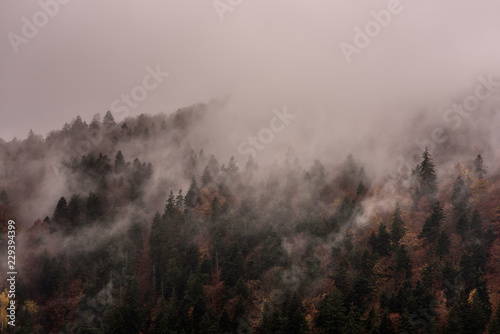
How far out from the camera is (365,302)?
10456 cm

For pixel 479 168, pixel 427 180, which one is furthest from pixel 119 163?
pixel 479 168

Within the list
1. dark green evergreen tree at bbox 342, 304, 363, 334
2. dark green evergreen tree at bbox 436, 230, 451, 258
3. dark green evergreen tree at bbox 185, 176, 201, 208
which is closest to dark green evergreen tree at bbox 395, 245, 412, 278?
dark green evergreen tree at bbox 436, 230, 451, 258

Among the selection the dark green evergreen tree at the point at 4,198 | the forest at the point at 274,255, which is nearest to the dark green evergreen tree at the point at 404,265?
the forest at the point at 274,255

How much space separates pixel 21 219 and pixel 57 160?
40595 millimetres

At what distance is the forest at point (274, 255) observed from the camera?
102 meters

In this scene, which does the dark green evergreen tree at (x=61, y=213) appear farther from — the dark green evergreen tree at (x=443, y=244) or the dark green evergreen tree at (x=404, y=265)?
the dark green evergreen tree at (x=443, y=244)

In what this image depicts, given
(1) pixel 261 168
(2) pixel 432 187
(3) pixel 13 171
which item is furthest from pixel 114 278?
(3) pixel 13 171

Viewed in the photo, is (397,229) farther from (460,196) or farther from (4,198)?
(4,198)

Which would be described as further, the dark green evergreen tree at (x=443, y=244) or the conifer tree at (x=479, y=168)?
the conifer tree at (x=479, y=168)

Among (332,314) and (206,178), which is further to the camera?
(206,178)

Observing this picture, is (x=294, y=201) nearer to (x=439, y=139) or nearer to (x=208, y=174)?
(x=208, y=174)

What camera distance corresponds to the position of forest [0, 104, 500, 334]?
10238 centimetres

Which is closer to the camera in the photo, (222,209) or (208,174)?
(222,209)

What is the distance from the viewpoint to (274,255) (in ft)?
395
